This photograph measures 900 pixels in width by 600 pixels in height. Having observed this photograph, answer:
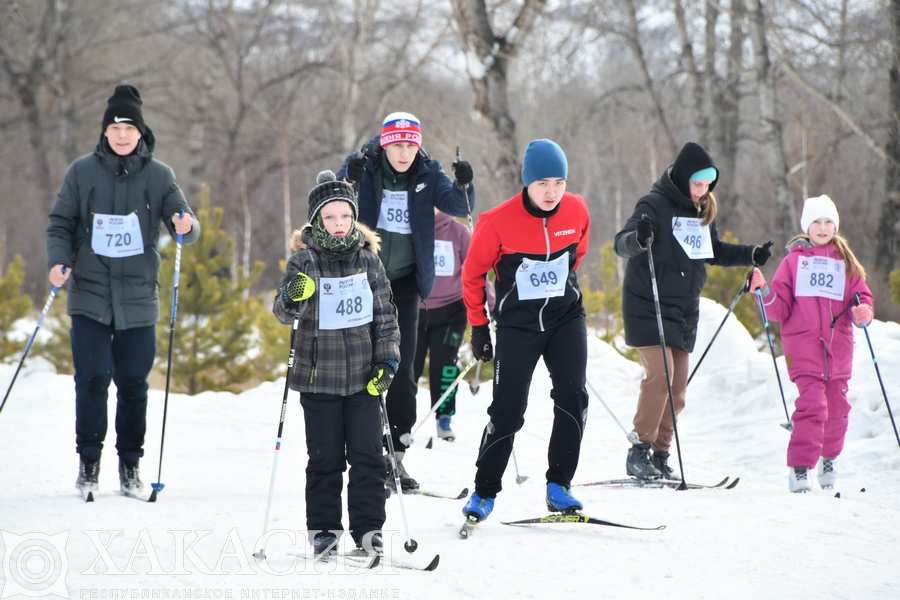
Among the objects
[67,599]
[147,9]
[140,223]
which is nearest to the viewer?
[67,599]

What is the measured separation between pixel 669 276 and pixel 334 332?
2463 millimetres

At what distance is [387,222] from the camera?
15.2ft

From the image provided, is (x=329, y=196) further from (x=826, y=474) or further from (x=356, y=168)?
(x=826, y=474)

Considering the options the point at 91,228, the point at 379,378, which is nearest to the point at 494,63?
the point at 91,228

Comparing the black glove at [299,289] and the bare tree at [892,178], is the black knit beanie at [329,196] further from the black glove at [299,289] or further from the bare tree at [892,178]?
the bare tree at [892,178]

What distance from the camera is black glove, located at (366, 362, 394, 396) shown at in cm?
330

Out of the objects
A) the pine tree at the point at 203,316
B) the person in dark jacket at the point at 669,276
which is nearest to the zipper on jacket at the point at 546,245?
the person in dark jacket at the point at 669,276

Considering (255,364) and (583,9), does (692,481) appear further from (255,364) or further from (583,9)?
(583,9)

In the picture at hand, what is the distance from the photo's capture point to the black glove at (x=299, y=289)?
3271mm

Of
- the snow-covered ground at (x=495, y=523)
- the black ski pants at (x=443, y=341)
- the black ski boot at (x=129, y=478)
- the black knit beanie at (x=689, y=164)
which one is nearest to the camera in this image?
the snow-covered ground at (x=495, y=523)

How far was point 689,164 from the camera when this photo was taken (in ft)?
15.9

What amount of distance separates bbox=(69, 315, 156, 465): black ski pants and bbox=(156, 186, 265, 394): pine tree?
5441 mm

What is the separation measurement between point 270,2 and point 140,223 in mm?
19764

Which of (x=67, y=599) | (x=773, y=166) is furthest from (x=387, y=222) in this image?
(x=773, y=166)
